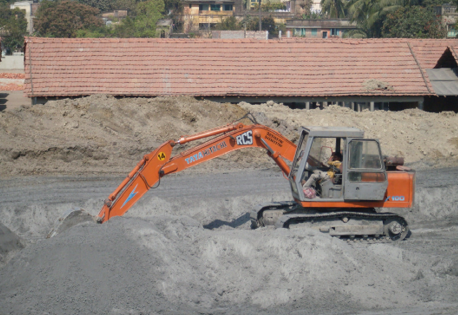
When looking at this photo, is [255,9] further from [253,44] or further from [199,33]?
[253,44]

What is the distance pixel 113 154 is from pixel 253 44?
917cm

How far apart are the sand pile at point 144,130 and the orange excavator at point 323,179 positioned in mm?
6201

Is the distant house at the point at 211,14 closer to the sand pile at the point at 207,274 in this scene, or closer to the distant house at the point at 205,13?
the distant house at the point at 205,13

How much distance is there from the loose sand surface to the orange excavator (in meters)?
0.44

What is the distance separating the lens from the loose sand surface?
7211mm

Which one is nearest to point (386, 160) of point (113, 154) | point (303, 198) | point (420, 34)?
point (303, 198)

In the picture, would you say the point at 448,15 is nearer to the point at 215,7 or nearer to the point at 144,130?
the point at 215,7

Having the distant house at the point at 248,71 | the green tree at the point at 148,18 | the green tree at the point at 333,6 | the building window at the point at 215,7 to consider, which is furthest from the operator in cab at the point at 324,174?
the building window at the point at 215,7

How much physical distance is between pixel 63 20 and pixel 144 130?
38540mm

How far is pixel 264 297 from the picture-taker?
752cm

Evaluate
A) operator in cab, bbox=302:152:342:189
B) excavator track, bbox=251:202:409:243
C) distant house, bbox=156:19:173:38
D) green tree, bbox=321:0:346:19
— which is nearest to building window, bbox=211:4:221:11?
distant house, bbox=156:19:173:38

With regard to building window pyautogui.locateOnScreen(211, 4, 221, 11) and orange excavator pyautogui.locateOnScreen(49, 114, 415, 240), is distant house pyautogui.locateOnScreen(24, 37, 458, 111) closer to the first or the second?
orange excavator pyautogui.locateOnScreen(49, 114, 415, 240)

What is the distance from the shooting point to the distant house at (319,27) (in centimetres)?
5294

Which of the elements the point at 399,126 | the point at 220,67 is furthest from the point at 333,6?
the point at 399,126
